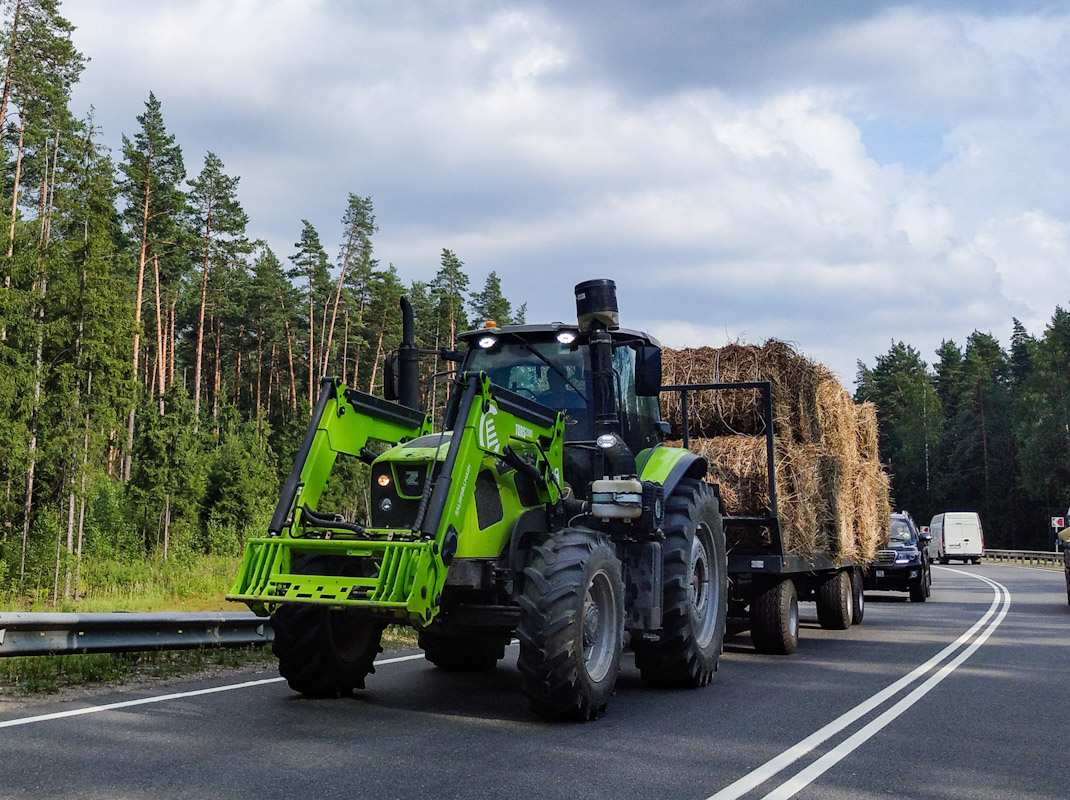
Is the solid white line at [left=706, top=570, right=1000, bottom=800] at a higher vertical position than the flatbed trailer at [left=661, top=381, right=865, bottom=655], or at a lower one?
lower

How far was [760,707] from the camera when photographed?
762cm

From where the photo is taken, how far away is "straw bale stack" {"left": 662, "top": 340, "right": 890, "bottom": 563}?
11422mm

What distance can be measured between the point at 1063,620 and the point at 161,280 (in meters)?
47.3

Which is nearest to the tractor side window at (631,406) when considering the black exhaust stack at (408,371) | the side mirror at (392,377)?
the black exhaust stack at (408,371)

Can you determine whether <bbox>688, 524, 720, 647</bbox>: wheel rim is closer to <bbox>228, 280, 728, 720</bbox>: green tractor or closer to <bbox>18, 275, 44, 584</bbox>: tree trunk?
<bbox>228, 280, 728, 720</bbox>: green tractor

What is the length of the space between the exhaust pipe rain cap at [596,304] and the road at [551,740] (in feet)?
9.38

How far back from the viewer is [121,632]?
841 centimetres

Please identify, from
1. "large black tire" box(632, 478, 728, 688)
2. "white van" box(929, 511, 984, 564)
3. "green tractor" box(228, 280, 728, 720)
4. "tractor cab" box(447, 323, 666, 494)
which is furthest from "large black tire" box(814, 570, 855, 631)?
"white van" box(929, 511, 984, 564)

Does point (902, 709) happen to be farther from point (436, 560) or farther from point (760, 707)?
point (436, 560)

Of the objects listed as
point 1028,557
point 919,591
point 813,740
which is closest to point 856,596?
point 919,591

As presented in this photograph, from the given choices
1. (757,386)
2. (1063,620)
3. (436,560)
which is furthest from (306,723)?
(1063,620)

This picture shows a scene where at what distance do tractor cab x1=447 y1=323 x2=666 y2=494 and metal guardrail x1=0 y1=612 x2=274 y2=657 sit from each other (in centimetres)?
298

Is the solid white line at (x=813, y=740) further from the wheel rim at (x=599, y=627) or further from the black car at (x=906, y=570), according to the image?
the black car at (x=906, y=570)

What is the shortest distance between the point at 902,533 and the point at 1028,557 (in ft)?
122
